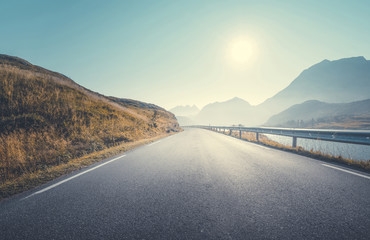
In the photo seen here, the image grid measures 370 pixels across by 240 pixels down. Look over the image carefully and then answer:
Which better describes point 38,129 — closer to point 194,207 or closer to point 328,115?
point 194,207

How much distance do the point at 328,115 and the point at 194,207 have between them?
450 ft

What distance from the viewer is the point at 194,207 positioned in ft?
7.43

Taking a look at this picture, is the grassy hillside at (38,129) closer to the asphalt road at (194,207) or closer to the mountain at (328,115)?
the asphalt road at (194,207)

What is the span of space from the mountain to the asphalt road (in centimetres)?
7980

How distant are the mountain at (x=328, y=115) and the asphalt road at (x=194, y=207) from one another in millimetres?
79797

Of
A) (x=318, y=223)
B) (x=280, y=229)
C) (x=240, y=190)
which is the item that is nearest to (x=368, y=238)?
(x=318, y=223)

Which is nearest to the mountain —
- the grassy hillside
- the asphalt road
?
the asphalt road

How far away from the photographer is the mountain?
222 feet

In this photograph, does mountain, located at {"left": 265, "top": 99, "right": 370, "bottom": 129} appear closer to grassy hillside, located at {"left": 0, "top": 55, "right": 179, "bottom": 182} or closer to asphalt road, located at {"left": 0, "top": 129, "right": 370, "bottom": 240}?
asphalt road, located at {"left": 0, "top": 129, "right": 370, "bottom": 240}

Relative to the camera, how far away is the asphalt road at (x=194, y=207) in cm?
172

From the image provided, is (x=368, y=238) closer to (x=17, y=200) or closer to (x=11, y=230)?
(x=11, y=230)

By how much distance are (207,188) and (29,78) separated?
53.9 feet

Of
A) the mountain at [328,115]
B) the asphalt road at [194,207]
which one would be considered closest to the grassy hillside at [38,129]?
the asphalt road at [194,207]

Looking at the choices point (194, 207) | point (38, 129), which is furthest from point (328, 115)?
point (38, 129)
